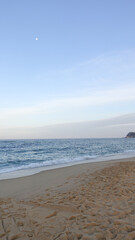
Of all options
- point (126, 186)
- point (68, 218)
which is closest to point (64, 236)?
point (68, 218)

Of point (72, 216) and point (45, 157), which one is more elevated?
point (72, 216)

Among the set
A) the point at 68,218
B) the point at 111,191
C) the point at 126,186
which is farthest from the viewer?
the point at 126,186

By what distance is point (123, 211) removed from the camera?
4.21m

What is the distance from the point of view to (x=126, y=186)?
21.9 feet

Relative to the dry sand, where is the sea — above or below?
below

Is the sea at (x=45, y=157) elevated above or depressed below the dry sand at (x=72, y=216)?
below

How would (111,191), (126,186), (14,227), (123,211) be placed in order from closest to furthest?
(14,227), (123,211), (111,191), (126,186)

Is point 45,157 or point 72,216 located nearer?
point 72,216

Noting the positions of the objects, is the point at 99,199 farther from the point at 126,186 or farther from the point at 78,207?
the point at 126,186

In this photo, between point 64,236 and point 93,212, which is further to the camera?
point 93,212

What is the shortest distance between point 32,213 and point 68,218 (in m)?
1.00

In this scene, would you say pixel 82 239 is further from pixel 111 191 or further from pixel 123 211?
pixel 111 191

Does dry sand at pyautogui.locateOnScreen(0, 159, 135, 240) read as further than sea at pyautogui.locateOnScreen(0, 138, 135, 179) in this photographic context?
No

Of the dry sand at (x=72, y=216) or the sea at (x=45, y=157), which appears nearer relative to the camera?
the dry sand at (x=72, y=216)
